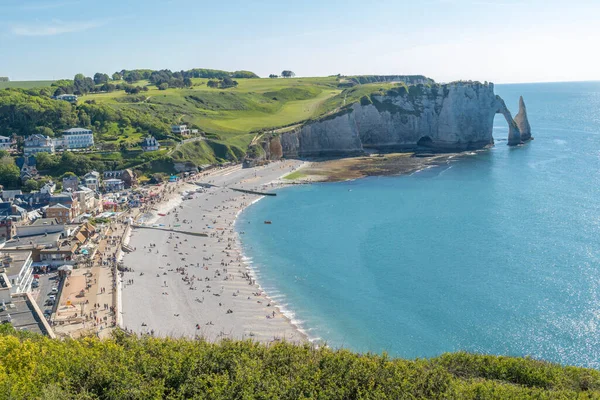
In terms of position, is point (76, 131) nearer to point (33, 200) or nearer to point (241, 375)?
point (33, 200)

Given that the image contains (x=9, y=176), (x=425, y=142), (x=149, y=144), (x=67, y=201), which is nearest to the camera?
(x=67, y=201)

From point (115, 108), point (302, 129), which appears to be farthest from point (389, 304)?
point (115, 108)

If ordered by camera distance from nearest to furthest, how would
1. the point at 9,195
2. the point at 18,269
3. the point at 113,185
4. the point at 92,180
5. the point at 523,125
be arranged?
1. the point at 18,269
2. the point at 9,195
3. the point at 92,180
4. the point at 113,185
5. the point at 523,125

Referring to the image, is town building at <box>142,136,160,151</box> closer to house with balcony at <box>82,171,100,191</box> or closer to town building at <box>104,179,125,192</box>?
town building at <box>104,179,125,192</box>

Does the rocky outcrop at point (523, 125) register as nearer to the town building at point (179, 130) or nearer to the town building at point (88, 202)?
the town building at point (179, 130)

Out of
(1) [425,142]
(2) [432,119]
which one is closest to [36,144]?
(1) [425,142]

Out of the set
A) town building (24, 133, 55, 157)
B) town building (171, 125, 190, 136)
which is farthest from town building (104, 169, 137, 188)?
town building (171, 125, 190, 136)
